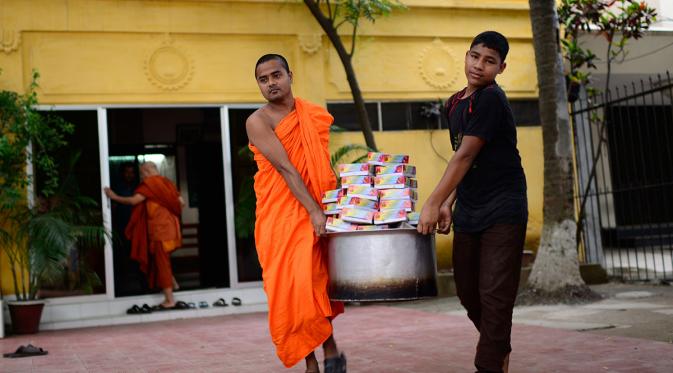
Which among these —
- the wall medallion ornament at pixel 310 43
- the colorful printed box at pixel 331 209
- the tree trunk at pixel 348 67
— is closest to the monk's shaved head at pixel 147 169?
the wall medallion ornament at pixel 310 43

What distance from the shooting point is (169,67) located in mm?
11133

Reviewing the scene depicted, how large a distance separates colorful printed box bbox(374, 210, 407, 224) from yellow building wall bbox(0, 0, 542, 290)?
7.48 m

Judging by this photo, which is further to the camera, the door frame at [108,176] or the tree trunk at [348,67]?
the tree trunk at [348,67]

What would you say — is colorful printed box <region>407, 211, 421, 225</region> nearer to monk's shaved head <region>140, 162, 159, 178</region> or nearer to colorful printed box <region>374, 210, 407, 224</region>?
colorful printed box <region>374, 210, 407, 224</region>

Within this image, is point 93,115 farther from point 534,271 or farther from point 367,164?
point 367,164

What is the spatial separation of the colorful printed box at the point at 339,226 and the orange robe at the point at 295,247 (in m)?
0.31

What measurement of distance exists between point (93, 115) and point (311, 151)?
685 centimetres

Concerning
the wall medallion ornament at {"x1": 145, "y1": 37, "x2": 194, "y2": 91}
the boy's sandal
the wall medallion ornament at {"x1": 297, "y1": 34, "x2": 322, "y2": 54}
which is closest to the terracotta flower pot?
the boy's sandal

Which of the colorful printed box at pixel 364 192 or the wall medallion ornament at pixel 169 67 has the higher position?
the wall medallion ornament at pixel 169 67

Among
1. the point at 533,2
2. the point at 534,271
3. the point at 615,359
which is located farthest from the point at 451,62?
the point at 615,359

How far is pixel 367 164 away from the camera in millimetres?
4309

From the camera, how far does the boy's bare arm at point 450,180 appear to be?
3871mm

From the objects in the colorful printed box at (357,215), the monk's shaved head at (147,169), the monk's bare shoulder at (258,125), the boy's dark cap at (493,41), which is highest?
the monk's shaved head at (147,169)

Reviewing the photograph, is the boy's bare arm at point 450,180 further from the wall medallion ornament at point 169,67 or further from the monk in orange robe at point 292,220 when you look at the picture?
the wall medallion ornament at point 169,67
